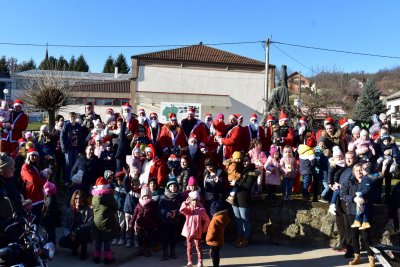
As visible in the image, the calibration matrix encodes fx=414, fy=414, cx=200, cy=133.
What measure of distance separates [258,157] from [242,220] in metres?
1.56

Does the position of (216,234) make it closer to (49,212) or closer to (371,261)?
(371,261)

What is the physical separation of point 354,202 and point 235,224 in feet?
8.10

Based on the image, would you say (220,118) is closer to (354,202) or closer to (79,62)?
(354,202)

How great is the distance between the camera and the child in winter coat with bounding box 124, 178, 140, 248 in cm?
774

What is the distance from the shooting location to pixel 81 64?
8844 cm

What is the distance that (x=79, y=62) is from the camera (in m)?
88.6

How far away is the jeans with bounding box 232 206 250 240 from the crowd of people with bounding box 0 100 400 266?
2 centimetres

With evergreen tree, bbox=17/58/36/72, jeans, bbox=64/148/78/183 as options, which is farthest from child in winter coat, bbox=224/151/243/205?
evergreen tree, bbox=17/58/36/72

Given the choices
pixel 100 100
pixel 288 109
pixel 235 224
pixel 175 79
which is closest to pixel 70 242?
pixel 235 224

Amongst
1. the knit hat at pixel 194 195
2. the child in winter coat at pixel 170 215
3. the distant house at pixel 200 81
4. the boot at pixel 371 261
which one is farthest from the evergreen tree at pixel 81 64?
the boot at pixel 371 261

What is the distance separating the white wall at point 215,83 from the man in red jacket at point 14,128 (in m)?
30.3

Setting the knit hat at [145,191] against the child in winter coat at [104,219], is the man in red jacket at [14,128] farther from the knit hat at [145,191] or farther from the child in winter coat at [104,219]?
the knit hat at [145,191]

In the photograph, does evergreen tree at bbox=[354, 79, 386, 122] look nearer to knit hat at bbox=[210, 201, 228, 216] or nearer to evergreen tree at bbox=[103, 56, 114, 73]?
knit hat at bbox=[210, 201, 228, 216]

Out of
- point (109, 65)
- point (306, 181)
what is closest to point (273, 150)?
point (306, 181)
